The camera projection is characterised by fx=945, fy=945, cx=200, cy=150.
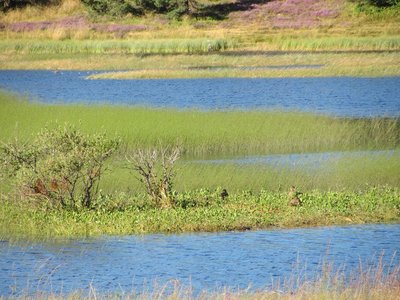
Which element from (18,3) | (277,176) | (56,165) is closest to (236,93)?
(277,176)

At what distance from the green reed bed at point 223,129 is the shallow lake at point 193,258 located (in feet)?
23.9

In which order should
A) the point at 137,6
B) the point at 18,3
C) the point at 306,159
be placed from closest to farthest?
the point at 306,159, the point at 137,6, the point at 18,3

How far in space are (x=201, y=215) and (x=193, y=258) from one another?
185cm

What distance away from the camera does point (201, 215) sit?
14.5m

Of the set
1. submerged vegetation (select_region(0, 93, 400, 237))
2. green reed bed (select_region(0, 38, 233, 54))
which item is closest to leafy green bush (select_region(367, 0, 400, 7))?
green reed bed (select_region(0, 38, 233, 54))

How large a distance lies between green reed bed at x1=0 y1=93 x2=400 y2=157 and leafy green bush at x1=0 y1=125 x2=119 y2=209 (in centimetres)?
455

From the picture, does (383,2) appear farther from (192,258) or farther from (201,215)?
(192,258)

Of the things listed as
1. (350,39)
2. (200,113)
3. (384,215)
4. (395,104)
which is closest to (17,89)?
(200,113)

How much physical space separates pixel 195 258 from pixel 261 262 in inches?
35.6

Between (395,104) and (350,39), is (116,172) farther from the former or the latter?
(350,39)

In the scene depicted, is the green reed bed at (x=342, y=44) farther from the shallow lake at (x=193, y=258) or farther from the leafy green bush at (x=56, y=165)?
the shallow lake at (x=193, y=258)

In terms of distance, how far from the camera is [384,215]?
14758 millimetres

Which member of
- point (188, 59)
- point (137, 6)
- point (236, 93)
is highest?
point (236, 93)

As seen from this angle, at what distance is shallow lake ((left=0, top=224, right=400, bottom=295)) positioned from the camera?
1159 cm
